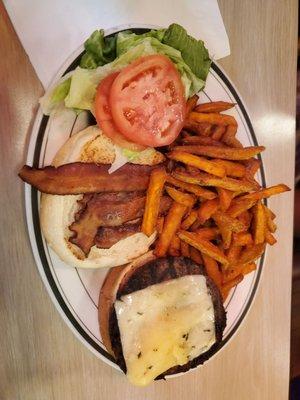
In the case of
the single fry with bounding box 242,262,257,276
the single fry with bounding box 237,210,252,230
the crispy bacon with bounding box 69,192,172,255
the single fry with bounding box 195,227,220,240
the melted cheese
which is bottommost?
the melted cheese

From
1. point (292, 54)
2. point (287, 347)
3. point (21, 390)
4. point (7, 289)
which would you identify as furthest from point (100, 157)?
point (287, 347)

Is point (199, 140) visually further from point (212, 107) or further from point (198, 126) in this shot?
point (212, 107)

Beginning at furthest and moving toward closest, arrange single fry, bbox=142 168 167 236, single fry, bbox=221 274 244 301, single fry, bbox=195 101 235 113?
single fry, bbox=221 274 244 301 → single fry, bbox=195 101 235 113 → single fry, bbox=142 168 167 236

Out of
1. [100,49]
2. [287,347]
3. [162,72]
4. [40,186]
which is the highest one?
[100,49]

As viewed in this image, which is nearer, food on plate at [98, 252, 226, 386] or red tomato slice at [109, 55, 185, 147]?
red tomato slice at [109, 55, 185, 147]

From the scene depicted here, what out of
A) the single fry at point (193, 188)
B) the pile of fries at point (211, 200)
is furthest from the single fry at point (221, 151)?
the single fry at point (193, 188)

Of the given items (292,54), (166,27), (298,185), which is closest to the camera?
(166,27)

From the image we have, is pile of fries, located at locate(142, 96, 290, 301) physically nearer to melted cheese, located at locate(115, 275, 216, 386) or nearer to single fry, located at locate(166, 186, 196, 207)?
single fry, located at locate(166, 186, 196, 207)

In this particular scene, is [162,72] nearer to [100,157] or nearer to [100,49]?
[100,49]

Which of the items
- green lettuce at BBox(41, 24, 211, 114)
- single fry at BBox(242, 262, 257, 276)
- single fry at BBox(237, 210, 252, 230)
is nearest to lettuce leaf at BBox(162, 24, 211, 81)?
green lettuce at BBox(41, 24, 211, 114)
